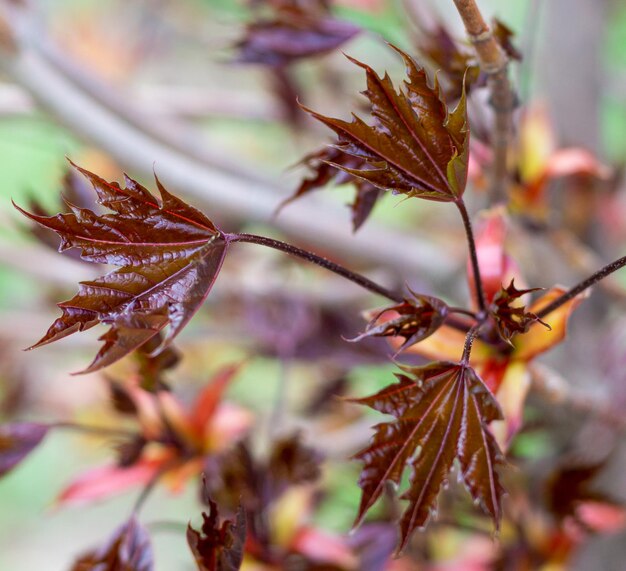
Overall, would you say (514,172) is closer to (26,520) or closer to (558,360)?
(558,360)

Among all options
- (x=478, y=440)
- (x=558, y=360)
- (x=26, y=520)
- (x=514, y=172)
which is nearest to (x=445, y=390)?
(x=478, y=440)

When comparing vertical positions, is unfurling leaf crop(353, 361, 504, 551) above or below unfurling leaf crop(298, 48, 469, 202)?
below

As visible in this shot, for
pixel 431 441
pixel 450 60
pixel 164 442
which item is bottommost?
pixel 164 442

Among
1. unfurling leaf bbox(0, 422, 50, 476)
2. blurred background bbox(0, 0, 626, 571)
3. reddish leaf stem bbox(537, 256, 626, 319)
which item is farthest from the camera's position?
blurred background bbox(0, 0, 626, 571)

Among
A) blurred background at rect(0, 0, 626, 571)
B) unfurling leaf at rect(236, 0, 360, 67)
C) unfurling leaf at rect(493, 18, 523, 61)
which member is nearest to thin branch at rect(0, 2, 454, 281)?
blurred background at rect(0, 0, 626, 571)

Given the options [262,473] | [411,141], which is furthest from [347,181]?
[262,473]

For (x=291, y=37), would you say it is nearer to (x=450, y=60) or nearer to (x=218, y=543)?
(x=450, y=60)

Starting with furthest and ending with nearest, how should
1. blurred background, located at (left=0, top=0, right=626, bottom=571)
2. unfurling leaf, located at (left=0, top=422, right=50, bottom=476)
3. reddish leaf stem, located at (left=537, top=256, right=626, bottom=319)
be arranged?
blurred background, located at (left=0, top=0, right=626, bottom=571), unfurling leaf, located at (left=0, top=422, right=50, bottom=476), reddish leaf stem, located at (left=537, top=256, right=626, bottom=319)

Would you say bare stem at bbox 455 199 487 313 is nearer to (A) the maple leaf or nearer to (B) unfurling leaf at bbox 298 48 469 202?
(B) unfurling leaf at bbox 298 48 469 202

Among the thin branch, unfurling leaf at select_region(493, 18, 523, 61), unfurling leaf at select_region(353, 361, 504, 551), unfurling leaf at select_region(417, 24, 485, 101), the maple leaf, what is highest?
unfurling leaf at select_region(493, 18, 523, 61)
